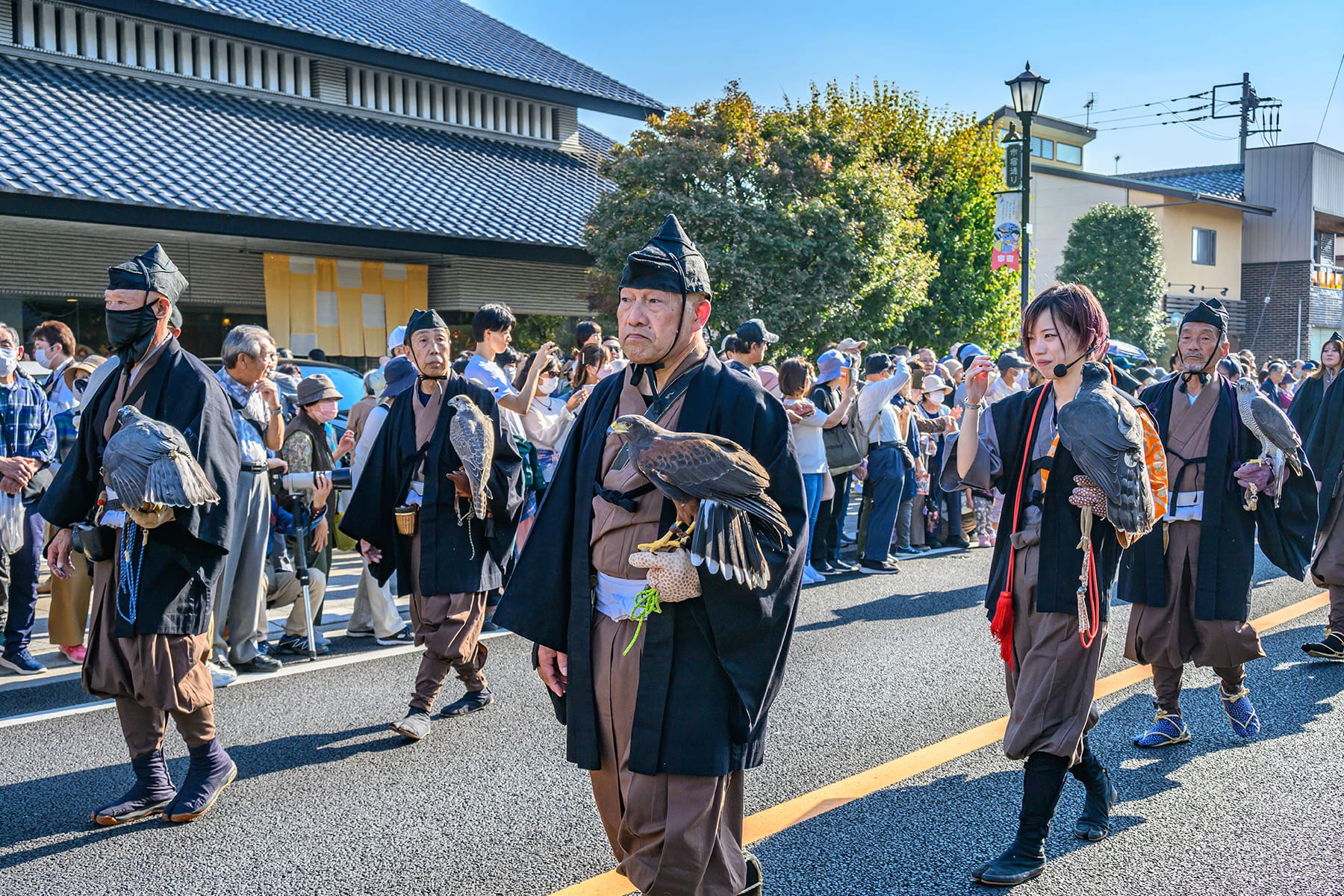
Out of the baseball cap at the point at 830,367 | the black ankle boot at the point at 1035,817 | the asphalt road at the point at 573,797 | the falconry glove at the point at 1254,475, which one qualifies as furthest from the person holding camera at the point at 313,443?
the falconry glove at the point at 1254,475

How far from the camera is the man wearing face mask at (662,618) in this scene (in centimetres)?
296

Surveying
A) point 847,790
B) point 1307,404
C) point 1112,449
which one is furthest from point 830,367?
point 1112,449

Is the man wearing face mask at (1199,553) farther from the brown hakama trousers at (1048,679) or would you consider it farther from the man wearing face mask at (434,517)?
the man wearing face mask at (434,517)

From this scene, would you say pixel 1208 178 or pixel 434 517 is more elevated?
pixel 1208 178

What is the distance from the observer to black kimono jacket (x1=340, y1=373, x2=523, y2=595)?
5.32m

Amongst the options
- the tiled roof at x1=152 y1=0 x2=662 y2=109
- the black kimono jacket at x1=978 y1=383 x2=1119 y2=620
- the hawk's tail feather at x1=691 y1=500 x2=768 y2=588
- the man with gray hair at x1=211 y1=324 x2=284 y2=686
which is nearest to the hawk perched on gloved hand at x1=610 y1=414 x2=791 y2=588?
the hawk's tail feather at x1=691 y1=500 x2=768 y2=588

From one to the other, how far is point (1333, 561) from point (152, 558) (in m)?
6.63

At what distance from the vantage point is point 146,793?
431 centimetres

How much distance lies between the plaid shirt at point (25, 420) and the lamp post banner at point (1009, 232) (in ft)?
41.9

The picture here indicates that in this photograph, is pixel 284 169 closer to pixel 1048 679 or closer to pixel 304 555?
pixel 304 555

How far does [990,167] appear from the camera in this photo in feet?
72.9

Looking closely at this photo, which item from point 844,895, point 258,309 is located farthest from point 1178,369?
point 258,309

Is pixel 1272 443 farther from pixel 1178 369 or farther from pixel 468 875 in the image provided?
pixel 468 875

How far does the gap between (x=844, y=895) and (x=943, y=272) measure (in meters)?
19.2
